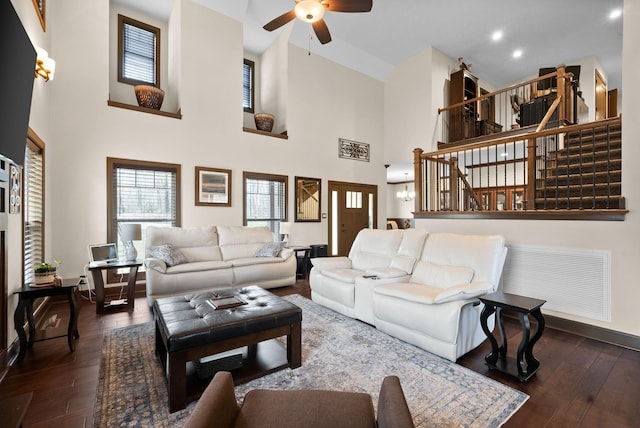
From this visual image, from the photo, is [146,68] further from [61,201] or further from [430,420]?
[430,420]

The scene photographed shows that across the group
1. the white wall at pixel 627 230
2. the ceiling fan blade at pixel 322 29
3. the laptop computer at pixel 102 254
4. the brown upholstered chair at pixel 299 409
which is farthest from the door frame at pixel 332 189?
the brown upholstered chair at pixel 299 409

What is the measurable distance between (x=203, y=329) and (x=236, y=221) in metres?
3.95

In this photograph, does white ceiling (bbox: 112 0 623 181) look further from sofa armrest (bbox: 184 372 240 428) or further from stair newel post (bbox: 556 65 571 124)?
sofa armrest (bbox: 184 372 240 428)

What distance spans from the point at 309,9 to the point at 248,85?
3885mm

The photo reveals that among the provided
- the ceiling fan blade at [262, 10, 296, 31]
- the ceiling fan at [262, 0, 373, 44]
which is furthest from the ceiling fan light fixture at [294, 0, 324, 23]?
the ceiling fan blade at [262, 10, 296, 31]

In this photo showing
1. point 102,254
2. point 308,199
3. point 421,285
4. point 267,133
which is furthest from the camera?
point 308,199

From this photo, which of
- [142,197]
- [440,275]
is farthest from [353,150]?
[440,275]

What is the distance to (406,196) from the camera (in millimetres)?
10938

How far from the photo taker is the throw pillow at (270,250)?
493cm

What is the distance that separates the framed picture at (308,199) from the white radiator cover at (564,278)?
4.05 m

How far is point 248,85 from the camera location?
22.4 ft

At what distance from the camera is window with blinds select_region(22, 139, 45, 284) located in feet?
10.9

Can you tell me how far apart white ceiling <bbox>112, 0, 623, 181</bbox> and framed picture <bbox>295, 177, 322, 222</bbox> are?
2991 millimetres

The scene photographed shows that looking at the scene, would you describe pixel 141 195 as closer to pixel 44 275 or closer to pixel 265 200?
pixel 265 200
